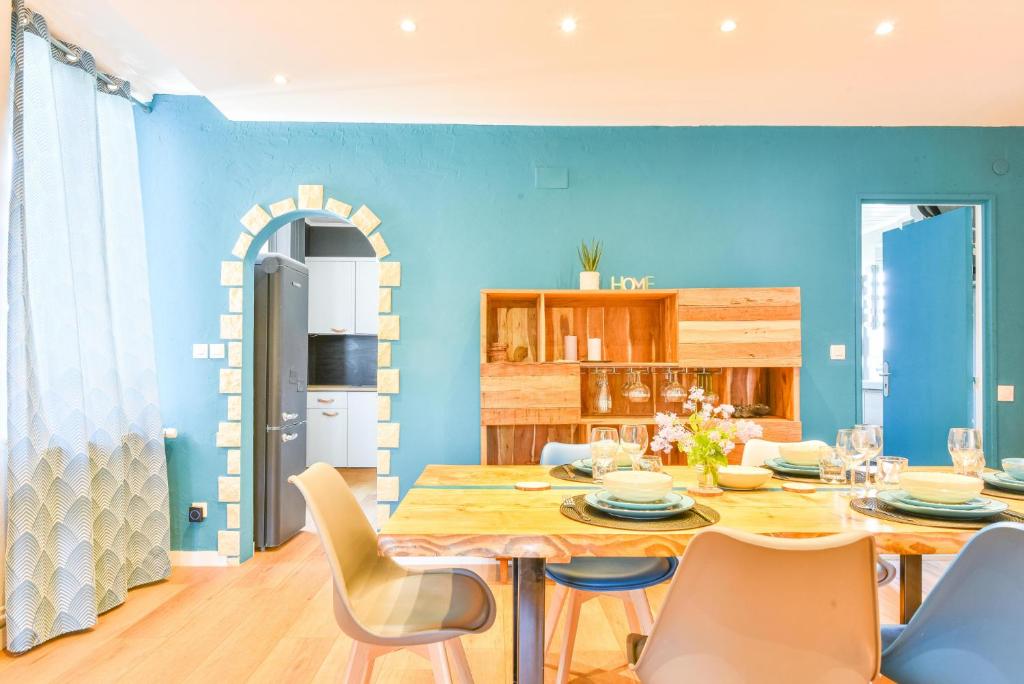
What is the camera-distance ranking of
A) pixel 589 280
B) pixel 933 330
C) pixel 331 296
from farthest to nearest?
pixel 331 296 → pixel 933 330 → pixel 589 280

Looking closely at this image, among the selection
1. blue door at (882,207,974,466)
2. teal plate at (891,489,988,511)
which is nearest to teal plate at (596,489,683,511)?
teal plate at (891,489,988,511)

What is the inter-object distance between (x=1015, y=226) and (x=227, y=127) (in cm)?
456

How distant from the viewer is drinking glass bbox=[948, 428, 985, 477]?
1731 mm

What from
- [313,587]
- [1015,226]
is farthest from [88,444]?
[1015,226]

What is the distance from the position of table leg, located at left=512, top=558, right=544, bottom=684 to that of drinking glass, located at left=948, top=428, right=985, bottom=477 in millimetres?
1207

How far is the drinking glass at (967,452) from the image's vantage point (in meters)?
1.73

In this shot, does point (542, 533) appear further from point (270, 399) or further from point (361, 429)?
point (361, 429)

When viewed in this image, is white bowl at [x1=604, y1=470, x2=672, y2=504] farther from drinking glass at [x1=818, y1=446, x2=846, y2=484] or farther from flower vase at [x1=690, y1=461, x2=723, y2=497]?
drinking glass at [x1=818, y1=446, x2=846, y2=484]

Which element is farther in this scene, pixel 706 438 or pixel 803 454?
pixel 803 454

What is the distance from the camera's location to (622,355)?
3625 millimetres

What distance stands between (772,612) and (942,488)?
708 millimetres

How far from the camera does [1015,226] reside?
11.8 ft

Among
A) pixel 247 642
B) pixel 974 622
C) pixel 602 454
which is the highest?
pixel 602 454

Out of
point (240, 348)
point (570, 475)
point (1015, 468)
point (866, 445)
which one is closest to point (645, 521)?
point (570, 475)
